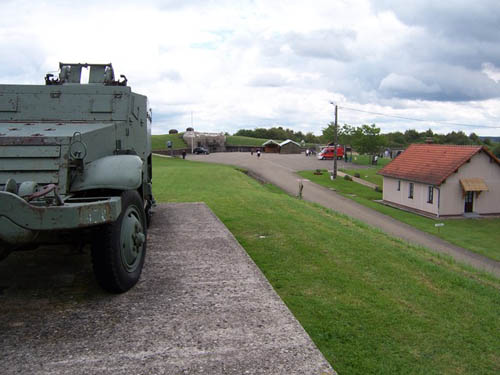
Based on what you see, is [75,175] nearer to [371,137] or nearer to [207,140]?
[371,137]

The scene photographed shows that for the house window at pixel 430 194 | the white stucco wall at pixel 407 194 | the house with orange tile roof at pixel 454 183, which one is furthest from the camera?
the white stucco wall at pixel 407 194

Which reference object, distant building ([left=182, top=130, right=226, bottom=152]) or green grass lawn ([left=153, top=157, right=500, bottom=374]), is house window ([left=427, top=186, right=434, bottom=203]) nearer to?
green grass lawn ([left=153, top=157, right=500, bottom=374])

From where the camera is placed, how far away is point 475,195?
96.6 ft

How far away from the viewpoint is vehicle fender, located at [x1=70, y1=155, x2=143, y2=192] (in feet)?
16.7

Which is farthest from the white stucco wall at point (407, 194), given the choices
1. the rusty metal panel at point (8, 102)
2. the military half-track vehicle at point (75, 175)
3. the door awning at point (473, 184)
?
the rusty metal panel at point (8, 102)

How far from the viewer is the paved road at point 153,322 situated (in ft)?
12.3

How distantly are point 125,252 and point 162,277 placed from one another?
0.89m

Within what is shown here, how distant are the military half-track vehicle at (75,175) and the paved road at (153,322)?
48 cm

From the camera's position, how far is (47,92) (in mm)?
6703

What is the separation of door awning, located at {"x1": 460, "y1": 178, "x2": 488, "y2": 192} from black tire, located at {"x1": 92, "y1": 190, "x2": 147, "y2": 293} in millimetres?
26787

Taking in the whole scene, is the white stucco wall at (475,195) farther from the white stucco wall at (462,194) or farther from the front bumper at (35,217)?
the front bumper at (35,217)

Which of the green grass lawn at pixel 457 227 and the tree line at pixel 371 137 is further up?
the tree line at pixel 371 137

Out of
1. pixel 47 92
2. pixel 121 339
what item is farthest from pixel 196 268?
pixel 47 92

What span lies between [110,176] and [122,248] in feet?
2.55
